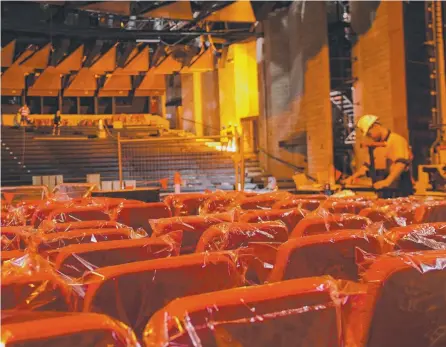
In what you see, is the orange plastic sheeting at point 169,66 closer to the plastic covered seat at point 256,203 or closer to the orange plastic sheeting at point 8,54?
the orange plastic sheeting at point 8,54

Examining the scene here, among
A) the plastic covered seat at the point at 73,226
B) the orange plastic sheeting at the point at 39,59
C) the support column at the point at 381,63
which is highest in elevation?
the orange plastic sheeting at the point at 39,59

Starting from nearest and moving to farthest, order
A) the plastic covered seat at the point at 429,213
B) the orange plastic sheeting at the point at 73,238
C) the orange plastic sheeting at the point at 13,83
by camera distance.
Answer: the orange plastic sheeting at the point at 73,238
the plastic covered seat at the point at 429,213
the orange plastic sheeting at the point at 13,83

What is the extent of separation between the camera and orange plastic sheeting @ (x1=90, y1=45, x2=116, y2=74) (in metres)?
20.6

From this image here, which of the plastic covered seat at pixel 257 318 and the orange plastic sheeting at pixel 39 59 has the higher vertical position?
the orange plastic sheeting at pixel 39 59

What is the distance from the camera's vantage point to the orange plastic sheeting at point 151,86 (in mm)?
27500

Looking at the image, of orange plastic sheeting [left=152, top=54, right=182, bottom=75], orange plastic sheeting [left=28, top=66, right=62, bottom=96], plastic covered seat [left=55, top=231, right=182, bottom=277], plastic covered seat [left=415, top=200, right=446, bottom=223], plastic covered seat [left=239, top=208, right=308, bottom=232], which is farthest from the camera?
orange plastic sheeting [left=28, top=66, right=62, bottom=96]

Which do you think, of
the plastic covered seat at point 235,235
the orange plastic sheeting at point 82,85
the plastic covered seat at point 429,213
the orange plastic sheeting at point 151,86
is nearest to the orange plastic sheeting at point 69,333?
the plastic covered seat at point 235,235

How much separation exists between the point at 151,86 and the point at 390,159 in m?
22.1

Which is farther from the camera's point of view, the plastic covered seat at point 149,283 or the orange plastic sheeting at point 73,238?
the orange plastic sheeting at point 73,238

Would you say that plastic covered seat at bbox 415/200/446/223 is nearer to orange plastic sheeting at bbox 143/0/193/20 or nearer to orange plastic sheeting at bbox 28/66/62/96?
orange plastic sheeting at bbox 143/0/193/20

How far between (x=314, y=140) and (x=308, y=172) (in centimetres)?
98

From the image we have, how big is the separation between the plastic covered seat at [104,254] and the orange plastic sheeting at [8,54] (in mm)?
19078

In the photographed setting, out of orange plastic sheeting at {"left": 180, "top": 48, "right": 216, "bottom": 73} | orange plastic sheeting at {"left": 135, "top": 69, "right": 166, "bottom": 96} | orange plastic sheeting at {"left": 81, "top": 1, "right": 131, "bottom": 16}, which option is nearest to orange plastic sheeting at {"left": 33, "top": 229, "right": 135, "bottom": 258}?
orange plastic sheeting at {"left": 81, "top": 1, "right": 131, "bottom": 16}

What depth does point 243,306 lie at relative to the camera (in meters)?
1.23
